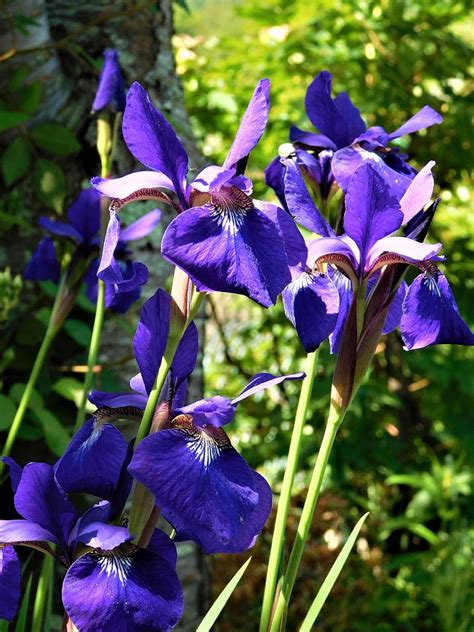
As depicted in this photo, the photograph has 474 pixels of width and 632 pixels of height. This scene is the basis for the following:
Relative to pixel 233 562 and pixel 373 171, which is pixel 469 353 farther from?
pixel 373 171

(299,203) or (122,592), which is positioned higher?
(299,203)

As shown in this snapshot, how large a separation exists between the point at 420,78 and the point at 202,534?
2032mm

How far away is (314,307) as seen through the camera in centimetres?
78

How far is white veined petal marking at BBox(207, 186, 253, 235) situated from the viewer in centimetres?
66

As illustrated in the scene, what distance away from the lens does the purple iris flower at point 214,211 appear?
2.08 ft

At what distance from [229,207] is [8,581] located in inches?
14.4

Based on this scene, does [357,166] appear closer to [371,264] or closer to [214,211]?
[371,264]

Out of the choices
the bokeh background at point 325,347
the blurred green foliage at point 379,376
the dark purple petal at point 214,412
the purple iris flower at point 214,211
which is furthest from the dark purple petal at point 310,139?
the blurred green foliage at point 379,376

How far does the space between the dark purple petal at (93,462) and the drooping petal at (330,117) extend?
47cm

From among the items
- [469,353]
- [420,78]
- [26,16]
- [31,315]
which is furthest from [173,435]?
[469,353]

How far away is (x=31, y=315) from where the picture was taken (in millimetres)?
1613

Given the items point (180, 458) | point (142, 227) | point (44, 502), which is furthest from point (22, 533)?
point (142, 227)

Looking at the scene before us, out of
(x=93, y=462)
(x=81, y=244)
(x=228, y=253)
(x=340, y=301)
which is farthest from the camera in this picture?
(x=81, y=244)

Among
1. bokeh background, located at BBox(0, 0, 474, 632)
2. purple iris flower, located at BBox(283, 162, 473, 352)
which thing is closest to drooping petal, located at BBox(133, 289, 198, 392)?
purple iris flower, located at BBox(283, 162, 473, 352)
